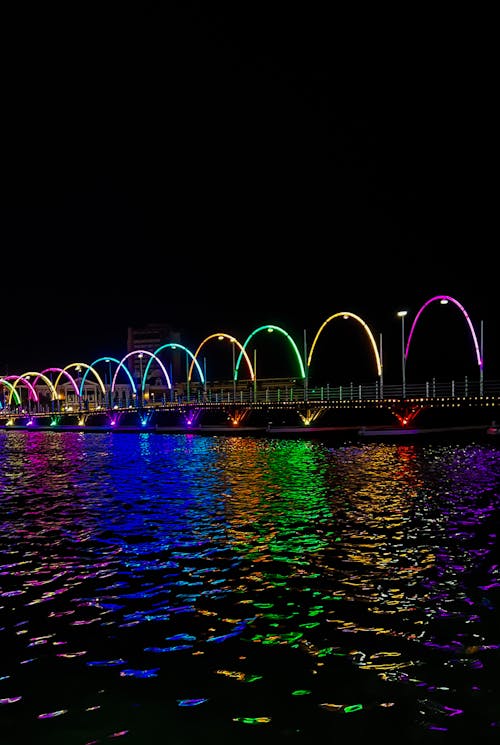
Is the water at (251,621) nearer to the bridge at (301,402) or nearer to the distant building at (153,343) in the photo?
the bridge at (301,402)

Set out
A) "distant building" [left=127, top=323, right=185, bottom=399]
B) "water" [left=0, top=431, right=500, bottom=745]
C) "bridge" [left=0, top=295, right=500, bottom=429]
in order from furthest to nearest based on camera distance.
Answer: "distant building" [left=127, top=323, right=185, bottom=399]
"bridge" [left=0, top=295, right=500, bottom=429]
"water" [left=0, top=431, right=500, bottom=745]

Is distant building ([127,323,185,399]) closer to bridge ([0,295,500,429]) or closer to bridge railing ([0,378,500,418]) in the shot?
bridge ([0,295,500,429])

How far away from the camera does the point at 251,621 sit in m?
9.91

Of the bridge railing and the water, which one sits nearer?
the water

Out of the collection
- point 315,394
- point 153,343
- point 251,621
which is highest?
point 153,343

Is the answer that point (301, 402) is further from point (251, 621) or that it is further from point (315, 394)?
point (251, 621)

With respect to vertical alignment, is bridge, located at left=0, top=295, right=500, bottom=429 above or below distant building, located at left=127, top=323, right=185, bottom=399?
below

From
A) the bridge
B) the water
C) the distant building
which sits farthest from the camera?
the distant building

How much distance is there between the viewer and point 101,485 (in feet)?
94.1

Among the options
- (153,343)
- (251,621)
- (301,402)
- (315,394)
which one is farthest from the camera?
(153,343)

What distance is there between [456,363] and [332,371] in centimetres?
3258

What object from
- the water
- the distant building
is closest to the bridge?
the distant building

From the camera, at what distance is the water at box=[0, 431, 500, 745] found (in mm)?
6938

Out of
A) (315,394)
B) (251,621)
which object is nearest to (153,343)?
(315,394)
